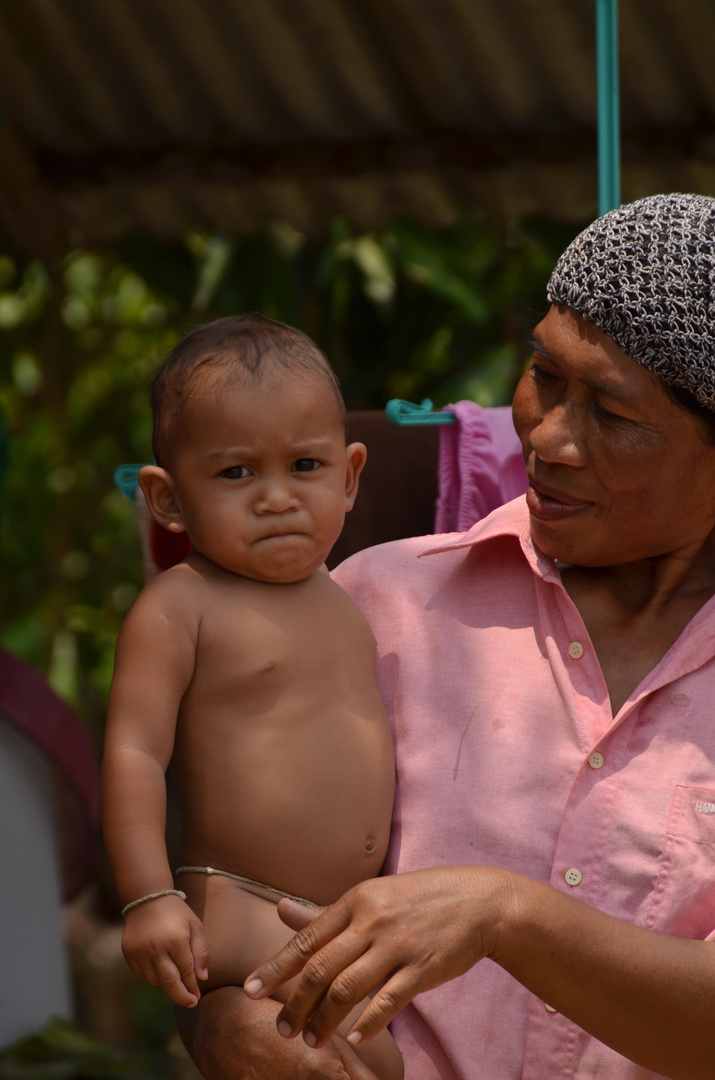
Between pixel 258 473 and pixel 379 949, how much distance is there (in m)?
0.68

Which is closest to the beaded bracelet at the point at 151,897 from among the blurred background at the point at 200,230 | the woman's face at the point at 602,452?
the woman's face at the point at 602,452

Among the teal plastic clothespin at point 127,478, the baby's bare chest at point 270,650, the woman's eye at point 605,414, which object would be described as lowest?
the baby's bare chest at point 270,650

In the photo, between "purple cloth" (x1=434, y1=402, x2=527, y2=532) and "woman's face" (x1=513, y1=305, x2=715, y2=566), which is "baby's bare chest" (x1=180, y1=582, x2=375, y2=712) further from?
"purple cloth" (x1=434, y1=402, x2=527, y2=532)

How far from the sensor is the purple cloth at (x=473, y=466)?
7.77ft

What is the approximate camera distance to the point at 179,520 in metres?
1.84

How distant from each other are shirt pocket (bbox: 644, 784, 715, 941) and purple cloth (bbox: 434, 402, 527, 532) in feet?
2.59

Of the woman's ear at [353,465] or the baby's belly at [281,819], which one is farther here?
the woman's ear at [353,465]

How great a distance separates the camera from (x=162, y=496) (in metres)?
1.85

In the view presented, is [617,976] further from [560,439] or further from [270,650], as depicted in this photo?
[560,439]

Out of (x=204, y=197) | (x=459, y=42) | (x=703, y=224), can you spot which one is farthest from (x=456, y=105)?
(x=703, y=224)

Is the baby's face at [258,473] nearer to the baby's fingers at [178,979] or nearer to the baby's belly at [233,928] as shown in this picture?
the baby's belly at [233,928]

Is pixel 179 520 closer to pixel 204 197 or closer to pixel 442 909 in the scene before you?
pixel 442 909

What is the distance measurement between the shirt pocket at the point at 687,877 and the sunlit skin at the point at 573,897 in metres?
0.08

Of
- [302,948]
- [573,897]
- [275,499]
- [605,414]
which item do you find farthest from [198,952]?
[605,414]
